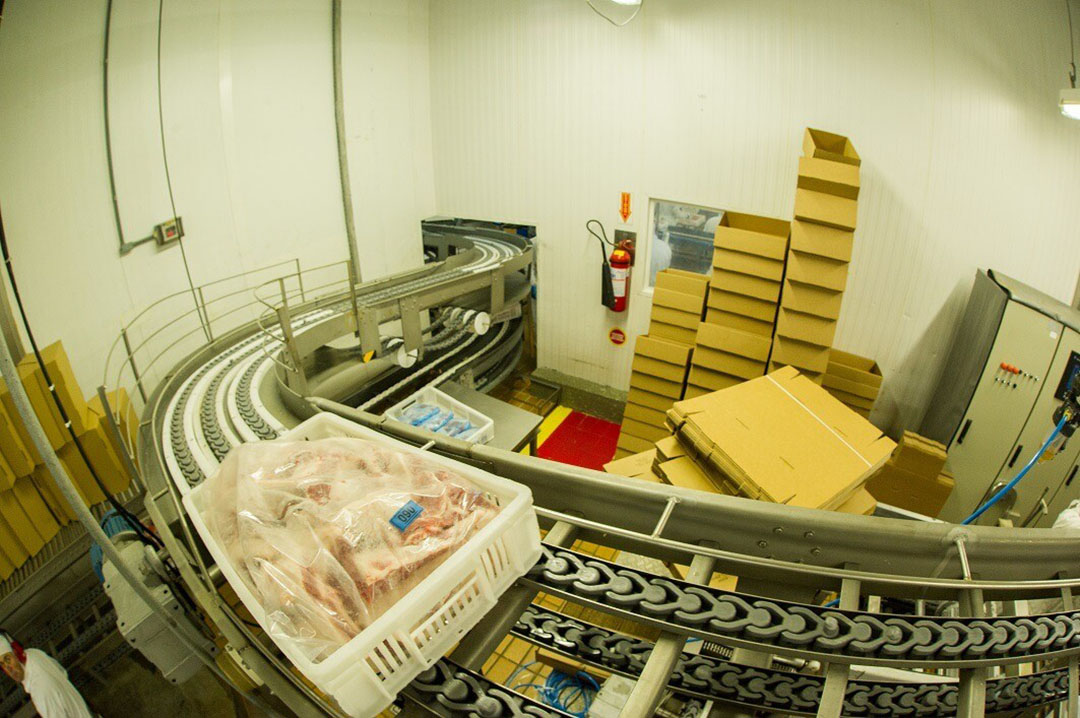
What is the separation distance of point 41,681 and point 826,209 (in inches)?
181

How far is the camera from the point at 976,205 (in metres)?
3.24

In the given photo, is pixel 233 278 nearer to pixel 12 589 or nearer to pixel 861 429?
pixel 12 589

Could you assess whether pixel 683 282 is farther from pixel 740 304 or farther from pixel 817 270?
pixel 817 270

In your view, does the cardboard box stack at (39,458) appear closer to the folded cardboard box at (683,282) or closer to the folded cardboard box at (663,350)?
the folded cardboard box at (663,350)

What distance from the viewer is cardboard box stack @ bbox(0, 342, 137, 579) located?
232 centimetres

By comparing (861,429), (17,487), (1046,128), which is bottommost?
(17,487)

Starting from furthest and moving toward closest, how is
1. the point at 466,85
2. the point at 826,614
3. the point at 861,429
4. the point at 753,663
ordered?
the point at 466,85 < the point at 861,429 < the point at 753,663 < the point at 826,614

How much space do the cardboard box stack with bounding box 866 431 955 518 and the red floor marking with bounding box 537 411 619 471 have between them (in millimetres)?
2088

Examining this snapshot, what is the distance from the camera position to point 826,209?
2941mm

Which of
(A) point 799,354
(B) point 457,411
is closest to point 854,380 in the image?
(A) point 799,354

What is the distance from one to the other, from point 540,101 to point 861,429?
3608 mm

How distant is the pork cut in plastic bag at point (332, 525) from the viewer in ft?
2.90

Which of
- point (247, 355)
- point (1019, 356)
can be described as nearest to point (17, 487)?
point (247, 355)

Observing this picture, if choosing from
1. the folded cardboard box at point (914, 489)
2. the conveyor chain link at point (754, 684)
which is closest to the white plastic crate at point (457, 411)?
the conveyor chain link at point (754, 684)
